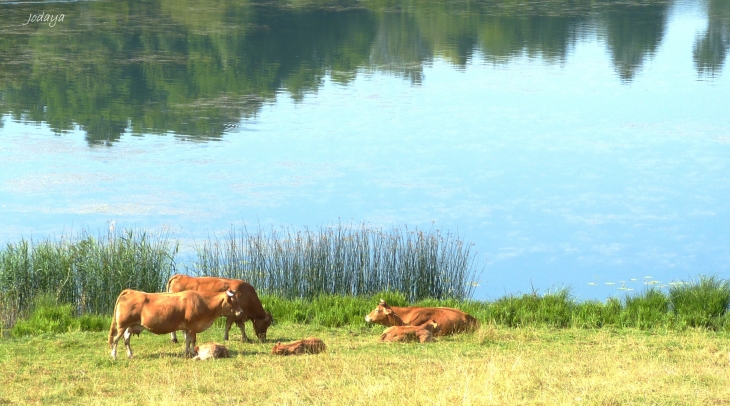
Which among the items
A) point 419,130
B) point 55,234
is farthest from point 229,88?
point 55,234

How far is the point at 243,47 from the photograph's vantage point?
45.2 m

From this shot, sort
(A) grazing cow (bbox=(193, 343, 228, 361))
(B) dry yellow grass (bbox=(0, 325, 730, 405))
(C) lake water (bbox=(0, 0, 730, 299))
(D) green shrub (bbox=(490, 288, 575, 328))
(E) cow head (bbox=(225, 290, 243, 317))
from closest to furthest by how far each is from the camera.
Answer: (B) dry yellow grass (bbox=(0, 325, 730, 405)) < (A) grazing cow (bbox=(193, 343, 228, 361)) < (E) cow head (bbox=(225, 290, 243, 317)) < (D) green shrub (bbox=(490, 288, 575, 328)) < (C) lake water (bbox=(0, 0, 730, 299))

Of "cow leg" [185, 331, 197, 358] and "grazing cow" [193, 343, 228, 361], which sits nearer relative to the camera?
"grazing cow" [193, 343, 228, 361]

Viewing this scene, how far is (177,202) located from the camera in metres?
23.7

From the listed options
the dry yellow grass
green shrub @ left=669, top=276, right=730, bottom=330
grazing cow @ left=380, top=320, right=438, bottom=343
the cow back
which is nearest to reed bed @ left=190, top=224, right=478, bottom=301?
green shrub @ left=669, top=276, right=730, bottom=330

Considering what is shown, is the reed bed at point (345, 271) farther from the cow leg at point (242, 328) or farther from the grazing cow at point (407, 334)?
the grazing cow at point (407, 334)

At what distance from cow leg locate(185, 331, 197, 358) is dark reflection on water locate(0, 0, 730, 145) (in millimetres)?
21609

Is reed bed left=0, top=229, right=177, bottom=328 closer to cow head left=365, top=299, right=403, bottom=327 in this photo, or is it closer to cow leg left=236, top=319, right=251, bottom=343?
cow leg left=236, top=319, right=251, bottom=343

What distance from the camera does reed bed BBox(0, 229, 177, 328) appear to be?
15.0m

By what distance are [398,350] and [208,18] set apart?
4387 centimetres

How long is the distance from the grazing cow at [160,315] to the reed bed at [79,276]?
4.90 metres

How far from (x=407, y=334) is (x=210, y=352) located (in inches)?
89.0

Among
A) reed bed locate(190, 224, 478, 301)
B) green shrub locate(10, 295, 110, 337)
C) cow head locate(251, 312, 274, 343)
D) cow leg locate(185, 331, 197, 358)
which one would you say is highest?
cow leg locate(185, 331, 197, 358)

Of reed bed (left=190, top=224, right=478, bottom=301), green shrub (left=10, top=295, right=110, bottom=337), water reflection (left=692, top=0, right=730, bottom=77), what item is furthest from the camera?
water reflection (left=692, top=0, right=730, bottom=77)
